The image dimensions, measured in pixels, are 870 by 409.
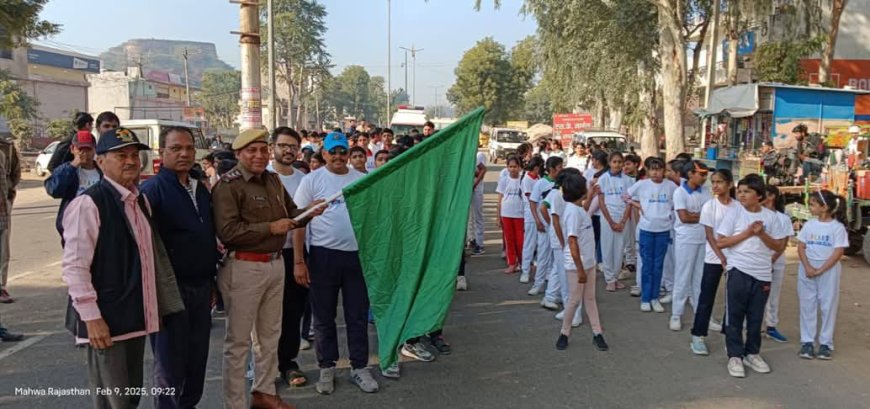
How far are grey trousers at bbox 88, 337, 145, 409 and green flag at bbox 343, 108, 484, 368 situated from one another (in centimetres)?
167

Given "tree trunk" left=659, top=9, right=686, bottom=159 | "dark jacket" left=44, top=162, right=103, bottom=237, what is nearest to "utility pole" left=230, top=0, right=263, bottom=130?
"dark jacket" left=44, top=162, right=103, bottom=237

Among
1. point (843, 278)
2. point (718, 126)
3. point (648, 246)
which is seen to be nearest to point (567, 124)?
point (718, 126)

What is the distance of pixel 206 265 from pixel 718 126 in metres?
19.0

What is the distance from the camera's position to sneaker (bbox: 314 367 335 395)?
4.40m

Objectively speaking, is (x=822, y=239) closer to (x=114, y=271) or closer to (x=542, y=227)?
(x=542, y=227)

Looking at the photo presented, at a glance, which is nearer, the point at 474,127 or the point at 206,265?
the point at 206,265

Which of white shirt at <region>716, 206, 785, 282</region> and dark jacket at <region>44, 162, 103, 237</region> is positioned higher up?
dark jacket at <region>44, 162, 103, 237</region>

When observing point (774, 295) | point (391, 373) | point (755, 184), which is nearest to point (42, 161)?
point (391, 373)

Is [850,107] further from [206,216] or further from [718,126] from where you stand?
[206,216]

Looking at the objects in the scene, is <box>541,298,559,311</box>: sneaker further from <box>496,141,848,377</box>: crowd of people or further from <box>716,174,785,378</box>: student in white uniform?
<box>716,174,785,378</box>: student in white uniform

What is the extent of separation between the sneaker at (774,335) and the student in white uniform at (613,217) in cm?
207

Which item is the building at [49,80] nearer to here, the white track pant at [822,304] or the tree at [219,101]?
the tree at [219,101]

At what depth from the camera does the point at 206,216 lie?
11.7 feet

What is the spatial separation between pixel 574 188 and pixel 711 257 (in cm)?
128
